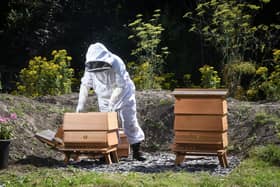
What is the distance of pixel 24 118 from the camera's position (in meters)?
9.55

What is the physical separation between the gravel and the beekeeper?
32 centimetres

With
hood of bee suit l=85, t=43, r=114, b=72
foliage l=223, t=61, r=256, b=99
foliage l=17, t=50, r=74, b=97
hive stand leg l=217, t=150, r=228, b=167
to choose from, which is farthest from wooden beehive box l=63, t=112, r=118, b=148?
foliage l=223, t=61, r=256, b=99

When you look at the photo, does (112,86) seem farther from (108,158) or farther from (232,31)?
(232,31)

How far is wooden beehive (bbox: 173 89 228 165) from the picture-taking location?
7.80 meters

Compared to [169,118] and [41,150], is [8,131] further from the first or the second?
[169,118]

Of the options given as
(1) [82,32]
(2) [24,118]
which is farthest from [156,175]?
(1) [82,32]

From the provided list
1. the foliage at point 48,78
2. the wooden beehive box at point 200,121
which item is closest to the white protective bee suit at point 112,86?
the wooden beehive box at point 200,121

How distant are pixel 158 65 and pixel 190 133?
615 cm

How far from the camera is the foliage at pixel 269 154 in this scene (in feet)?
25.3

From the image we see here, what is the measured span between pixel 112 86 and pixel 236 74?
16.6 feet

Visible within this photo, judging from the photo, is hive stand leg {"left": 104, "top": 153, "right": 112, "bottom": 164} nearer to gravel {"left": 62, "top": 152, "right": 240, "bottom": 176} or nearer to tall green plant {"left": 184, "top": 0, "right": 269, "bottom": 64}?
gravel {"left": 62, "top": 152, "right": 240, "bottom": 176}

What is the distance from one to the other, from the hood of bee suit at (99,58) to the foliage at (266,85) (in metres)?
4.64

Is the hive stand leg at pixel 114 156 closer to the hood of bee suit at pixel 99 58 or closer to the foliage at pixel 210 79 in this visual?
the hood of bee suit at pixel 99 58

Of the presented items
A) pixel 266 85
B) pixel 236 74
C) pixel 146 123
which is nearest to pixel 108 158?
pixel 146 123
